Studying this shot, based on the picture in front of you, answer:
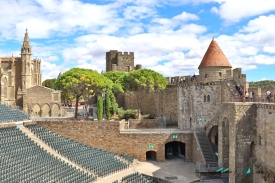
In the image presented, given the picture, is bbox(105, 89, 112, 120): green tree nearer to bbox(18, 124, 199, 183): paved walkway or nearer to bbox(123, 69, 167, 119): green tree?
bbox(123, 69, 167, 119): green tree

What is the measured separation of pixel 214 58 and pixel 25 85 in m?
41.5

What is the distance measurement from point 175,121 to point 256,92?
47.0 feet

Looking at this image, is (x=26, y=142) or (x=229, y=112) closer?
(x=229, y=112)

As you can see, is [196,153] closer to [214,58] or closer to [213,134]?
[213,134]

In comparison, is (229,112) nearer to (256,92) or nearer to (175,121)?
(256,92)

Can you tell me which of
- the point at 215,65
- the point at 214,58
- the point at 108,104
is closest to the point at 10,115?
the point at 108,104

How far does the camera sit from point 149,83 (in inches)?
1471

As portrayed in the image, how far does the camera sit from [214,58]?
30.1m

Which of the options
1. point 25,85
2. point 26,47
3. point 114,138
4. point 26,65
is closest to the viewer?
point 114,138

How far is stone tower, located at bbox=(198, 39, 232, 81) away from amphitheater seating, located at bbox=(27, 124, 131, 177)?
12.6 meters

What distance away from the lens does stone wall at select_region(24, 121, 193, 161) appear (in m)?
28.3

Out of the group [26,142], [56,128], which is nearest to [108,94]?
[56,128]

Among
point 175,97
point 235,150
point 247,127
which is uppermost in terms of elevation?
point 175,97

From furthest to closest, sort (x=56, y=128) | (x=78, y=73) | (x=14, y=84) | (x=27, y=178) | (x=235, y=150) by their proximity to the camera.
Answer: (x=14, y=84) < (x=78, y=73) < (x=56, y=128) < (x=235, y=150) < (x=27, y=178)
